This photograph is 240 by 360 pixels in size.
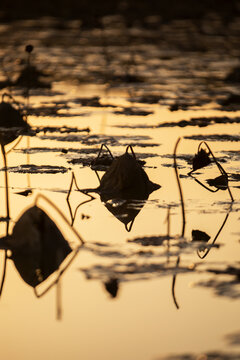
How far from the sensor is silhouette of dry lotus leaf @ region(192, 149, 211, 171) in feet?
18.7

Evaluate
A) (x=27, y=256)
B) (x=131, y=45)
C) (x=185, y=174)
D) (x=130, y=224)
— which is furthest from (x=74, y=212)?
(x=131, y=45)

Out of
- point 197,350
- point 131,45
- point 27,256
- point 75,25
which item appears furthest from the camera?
point 75,25

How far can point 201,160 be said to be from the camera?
5.71m

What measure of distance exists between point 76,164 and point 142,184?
901mm

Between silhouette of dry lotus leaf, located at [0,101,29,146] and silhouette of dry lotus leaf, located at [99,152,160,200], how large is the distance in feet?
6.66

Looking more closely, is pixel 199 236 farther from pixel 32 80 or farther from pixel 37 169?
pixel 32 80

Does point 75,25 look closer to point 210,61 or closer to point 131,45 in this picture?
point 131,45

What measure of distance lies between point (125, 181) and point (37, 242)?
132 cm

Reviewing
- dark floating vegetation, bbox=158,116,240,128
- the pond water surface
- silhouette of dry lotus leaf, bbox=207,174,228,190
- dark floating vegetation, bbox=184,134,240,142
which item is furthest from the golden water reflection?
dark floating vegetation, bbox=158,116,240,128

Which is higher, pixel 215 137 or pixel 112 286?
pixel 215 137

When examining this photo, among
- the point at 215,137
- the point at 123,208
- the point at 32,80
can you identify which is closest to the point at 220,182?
the point at 123,208

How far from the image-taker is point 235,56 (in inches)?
507

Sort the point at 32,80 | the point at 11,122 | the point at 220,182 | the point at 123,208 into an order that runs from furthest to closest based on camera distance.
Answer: the point at 32,80 < the point at 11,122 < the point at 220,182 < the point at 123,208

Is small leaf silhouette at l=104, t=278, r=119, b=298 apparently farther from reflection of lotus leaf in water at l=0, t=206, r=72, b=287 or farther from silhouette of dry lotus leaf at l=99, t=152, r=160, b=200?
silhouette of dry lotus leaf at l=99, t=152, r=160, b=200
